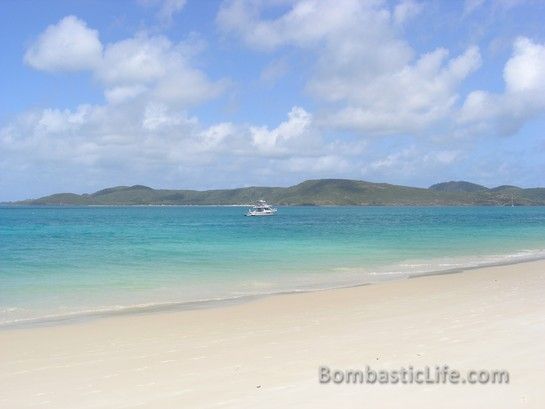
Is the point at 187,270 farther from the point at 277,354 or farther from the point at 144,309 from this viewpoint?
the point at 277,354

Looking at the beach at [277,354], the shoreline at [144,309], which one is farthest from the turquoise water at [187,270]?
the beach at [277,354]

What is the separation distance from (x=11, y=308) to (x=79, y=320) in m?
3.15

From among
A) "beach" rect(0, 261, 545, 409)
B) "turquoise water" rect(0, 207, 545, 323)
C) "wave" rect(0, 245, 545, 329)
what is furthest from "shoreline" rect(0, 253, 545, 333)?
"beach" rect(0, 261, 545, 409)

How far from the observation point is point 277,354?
345 inches

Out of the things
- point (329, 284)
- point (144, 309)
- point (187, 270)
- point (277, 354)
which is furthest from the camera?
point (187, 270)

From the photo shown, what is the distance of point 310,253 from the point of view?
33594mm

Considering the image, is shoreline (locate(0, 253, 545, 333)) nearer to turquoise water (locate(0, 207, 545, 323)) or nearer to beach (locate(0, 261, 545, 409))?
turquoise water (locate(0, 207, 545, 323))

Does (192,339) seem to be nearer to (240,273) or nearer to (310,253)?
(240,273)

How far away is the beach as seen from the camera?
21.8 feet

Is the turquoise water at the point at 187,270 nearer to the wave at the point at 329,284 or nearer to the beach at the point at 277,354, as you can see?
the wave at the point at 329,284

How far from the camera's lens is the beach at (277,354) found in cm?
666

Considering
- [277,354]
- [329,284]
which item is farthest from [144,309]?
[329,284]

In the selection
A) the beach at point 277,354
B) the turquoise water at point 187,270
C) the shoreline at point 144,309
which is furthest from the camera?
the turquoise water at point 187,270

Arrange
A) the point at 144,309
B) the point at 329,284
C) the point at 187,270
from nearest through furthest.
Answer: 1. the point at 144,309
2. the point at 329,284
3. the point at 187,270
